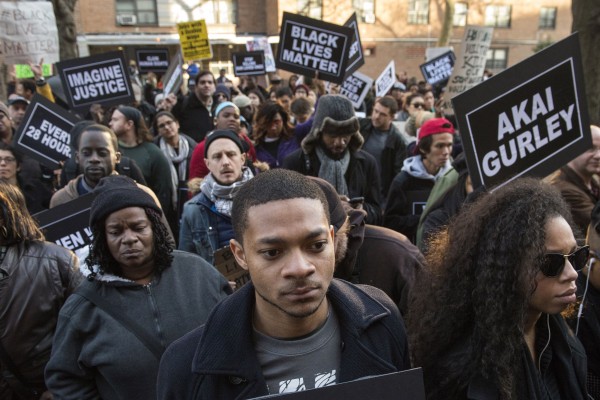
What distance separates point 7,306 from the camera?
2670mm

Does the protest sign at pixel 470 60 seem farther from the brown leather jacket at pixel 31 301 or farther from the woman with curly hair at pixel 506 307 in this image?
the woman with curly hair at pixel 506 307

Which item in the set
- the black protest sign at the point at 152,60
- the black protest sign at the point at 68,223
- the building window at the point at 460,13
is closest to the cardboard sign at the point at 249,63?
the black protest sign at the point at 152,60

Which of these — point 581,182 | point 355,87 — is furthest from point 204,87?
point 581,182

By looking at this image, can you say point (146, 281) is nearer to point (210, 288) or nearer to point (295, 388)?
point (210, 288)

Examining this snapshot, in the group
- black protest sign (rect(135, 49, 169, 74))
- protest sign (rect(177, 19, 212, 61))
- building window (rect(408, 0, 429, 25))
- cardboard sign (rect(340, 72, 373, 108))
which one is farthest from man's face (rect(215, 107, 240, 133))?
building window (rect(408, 0, 429, 25))

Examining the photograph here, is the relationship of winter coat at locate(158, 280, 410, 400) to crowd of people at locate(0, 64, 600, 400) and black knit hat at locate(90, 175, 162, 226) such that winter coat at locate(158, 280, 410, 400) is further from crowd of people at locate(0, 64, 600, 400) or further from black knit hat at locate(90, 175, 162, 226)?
black knit hat at locate(90, 175, 162, 226)

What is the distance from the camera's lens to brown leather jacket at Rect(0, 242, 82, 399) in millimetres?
2680

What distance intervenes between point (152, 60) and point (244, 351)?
490 inches

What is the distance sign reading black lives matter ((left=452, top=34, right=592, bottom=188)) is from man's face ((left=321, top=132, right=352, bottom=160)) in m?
1.63

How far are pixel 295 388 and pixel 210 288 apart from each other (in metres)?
0.99

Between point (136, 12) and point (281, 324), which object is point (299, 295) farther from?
point (136, 12)

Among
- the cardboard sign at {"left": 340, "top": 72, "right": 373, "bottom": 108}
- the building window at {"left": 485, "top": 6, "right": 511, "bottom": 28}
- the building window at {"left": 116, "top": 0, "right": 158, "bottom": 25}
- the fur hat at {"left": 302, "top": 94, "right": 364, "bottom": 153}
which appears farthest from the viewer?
the building window at {"left": 485, "top": 6, "right": 511, "bottom": 28}

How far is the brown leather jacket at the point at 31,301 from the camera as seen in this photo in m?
2.68

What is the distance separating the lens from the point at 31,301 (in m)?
2.70
